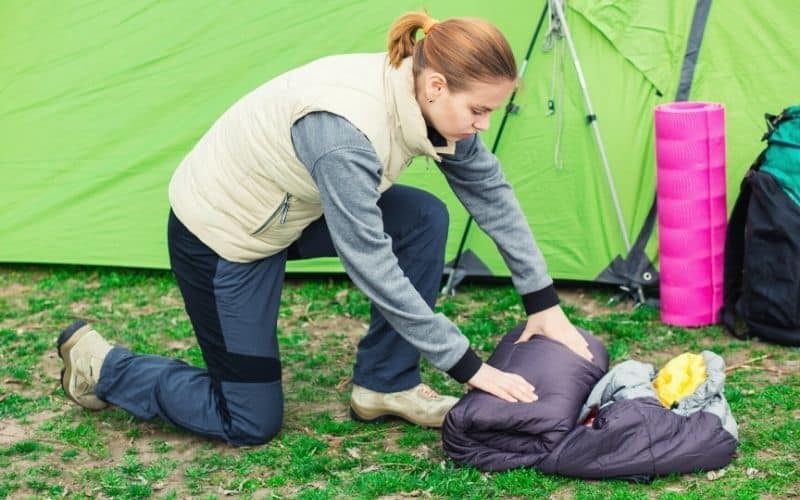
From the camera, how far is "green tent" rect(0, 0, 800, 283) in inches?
189

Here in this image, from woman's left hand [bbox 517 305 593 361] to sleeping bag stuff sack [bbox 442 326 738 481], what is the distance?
110mm

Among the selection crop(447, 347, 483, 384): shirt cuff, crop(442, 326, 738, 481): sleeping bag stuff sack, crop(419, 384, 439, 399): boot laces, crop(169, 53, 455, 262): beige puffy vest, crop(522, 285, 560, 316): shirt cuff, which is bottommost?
crop(419, 384, 439, 399): boot laces

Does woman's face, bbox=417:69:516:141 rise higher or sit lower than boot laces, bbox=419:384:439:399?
higher

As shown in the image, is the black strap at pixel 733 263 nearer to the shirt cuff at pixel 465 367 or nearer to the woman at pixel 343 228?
the woman at pixel 343 228

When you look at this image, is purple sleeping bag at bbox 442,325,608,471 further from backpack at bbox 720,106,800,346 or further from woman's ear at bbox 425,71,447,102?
backpack at bbox 720,106,800,346

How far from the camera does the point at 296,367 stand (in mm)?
4520

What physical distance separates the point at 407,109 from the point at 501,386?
31.5 inches

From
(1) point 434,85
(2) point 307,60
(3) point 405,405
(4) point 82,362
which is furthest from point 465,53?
(2) point 307,60

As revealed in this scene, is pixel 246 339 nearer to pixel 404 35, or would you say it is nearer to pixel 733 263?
pixel 404 35

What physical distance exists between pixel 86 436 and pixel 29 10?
218 centimetres

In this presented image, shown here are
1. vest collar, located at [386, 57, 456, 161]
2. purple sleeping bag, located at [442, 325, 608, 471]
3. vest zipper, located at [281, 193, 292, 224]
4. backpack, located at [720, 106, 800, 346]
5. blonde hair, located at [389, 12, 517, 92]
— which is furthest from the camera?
backpack, located at [720, 106, 800, 346]

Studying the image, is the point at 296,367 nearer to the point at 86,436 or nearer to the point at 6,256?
the point at 86,436

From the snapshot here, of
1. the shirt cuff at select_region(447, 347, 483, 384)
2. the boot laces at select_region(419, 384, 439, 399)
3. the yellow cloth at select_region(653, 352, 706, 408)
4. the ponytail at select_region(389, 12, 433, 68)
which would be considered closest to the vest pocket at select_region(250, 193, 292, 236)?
the ponytail at select_region(389, 12, 433, 68)

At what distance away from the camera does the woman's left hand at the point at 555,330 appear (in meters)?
3.70
